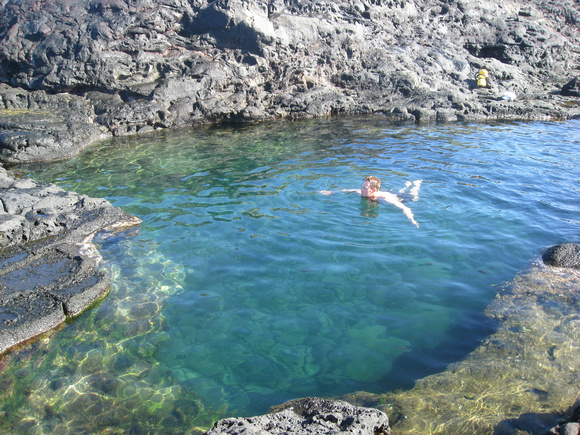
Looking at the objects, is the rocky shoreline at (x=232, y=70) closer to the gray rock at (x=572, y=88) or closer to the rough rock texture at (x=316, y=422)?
the gray rock at (x=572, y=88)

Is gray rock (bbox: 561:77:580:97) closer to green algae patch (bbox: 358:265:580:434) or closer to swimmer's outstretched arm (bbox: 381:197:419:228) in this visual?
swimmer's outstretched arm (bbox: 381:197:419:228)

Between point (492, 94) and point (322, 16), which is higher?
point (322, 16)

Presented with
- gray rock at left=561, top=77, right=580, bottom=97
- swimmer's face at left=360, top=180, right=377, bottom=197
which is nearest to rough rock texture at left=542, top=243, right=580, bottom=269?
swimmer's face at left=360, top=180, right=377, bottom=197

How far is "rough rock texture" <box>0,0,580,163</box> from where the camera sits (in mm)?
13156

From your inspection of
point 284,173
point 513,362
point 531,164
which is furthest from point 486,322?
point 531,164

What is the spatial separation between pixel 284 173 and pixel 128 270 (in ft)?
15.7

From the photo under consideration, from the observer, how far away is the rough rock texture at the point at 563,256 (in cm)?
603

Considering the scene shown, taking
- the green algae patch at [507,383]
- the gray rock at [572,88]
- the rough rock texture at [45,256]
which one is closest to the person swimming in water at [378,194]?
the green algae patch at [507,383]

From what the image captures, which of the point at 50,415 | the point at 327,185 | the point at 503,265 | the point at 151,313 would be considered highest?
the point at 327,185

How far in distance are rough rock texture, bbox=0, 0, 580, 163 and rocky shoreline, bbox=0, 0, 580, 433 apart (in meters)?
0.04

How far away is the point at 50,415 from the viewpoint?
12.9ft

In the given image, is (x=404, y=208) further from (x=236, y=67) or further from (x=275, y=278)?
(x=236, y=67)

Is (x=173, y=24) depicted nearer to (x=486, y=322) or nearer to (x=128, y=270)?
(x=128, y=270)

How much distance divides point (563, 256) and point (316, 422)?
16.3 feet
